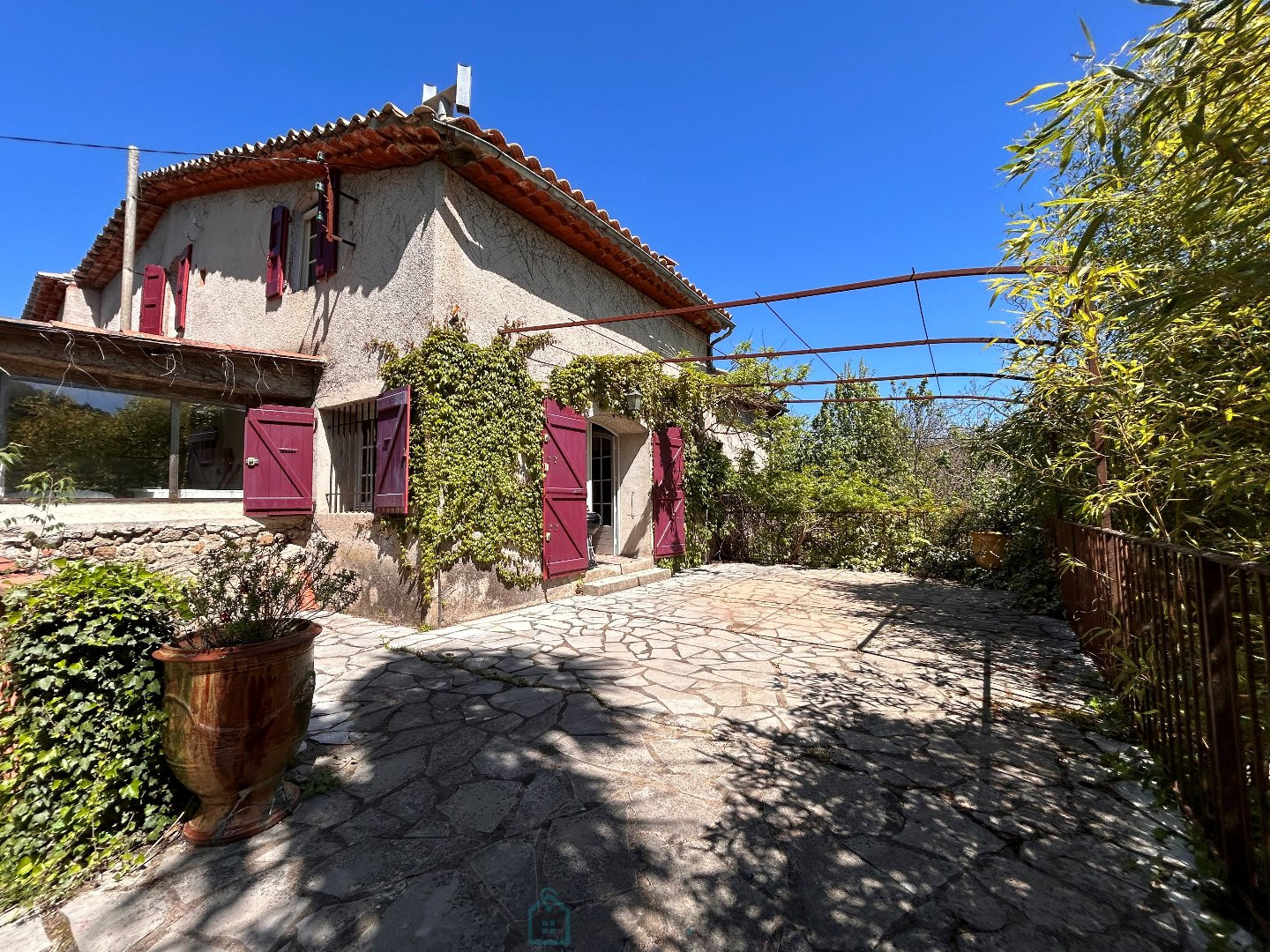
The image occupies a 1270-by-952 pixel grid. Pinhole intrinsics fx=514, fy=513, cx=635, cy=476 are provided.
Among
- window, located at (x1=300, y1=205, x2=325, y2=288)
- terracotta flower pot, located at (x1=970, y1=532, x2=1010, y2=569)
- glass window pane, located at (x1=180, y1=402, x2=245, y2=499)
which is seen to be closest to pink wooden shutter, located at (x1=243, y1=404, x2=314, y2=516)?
glass window pane, located at (x1=180, y1=402, x2=245, y2=499)

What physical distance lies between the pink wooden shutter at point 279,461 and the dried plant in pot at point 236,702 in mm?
4263

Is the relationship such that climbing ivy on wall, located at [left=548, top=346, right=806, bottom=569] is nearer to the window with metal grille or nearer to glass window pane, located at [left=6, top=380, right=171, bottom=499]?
the window with metal grille

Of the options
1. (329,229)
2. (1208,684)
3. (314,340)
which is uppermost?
(329,229)

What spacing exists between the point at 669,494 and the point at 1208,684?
7241 millimetres

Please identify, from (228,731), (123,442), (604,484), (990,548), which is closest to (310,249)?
(123,442)

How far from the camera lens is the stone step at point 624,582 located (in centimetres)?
716

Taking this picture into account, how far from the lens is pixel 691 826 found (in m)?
2.15

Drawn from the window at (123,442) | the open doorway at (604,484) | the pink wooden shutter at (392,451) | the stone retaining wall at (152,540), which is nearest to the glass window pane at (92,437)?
the window at (123,442)

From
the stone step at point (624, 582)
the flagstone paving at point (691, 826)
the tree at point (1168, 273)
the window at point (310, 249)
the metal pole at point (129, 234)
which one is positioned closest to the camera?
the tree at point (1168, 273)

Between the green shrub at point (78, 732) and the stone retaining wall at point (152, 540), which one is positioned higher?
the stone retaining wall at point (152, 540)

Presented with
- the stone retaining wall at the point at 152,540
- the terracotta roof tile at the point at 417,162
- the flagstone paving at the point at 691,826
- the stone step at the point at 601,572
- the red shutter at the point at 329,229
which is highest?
the terracotta roof tile at the point at 417,162

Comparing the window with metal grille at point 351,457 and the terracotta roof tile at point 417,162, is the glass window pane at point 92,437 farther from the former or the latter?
the terracotta roof tile at point 417,162

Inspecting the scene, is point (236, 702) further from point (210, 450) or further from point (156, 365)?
point (210, 450)

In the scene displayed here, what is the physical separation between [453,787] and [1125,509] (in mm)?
4379
